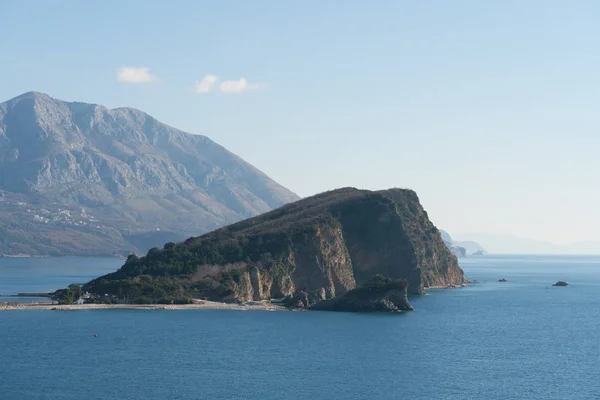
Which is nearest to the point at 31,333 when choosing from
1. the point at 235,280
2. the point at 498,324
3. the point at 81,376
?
the point at 81,376

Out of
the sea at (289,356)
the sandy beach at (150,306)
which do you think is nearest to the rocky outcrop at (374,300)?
the sandy beach at (150,306)

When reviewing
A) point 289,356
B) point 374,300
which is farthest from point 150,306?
point 289,356

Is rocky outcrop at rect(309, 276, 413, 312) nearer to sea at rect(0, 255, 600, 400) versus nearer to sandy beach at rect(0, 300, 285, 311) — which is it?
sandy beach at rect(0, 300, 285, 311)

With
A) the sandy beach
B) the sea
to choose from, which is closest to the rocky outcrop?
the sandy beach

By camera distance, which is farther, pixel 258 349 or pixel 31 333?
pixel 31 333

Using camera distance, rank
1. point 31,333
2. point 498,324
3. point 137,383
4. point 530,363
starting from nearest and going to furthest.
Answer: point 137,383 → point 530,363 → point 31,333 → point 498,324

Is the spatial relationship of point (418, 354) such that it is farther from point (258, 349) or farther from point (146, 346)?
point (146, 346)

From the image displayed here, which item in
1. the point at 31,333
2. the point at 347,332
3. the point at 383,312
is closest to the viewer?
the point at 31,333
